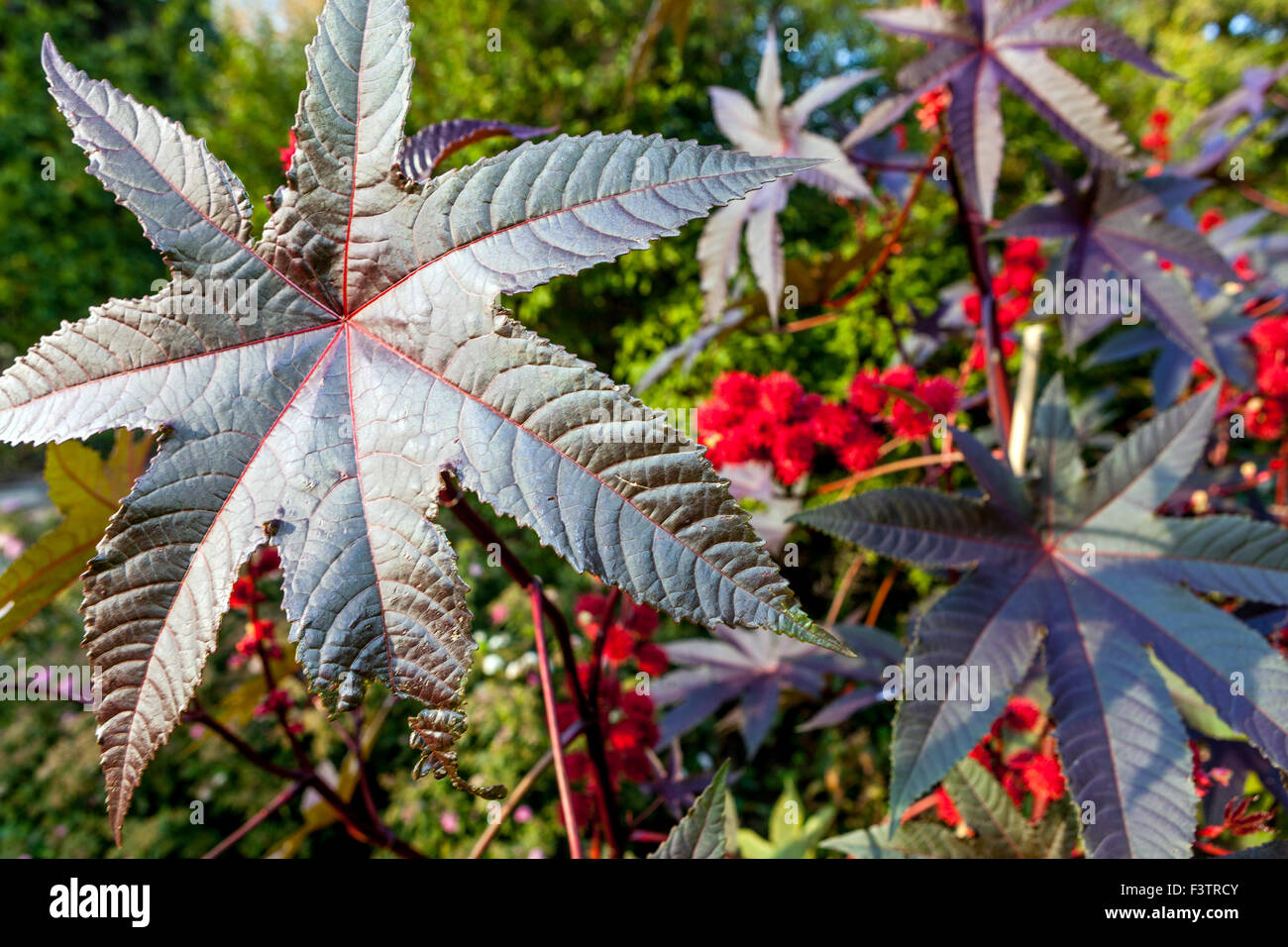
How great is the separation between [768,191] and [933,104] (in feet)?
1.03

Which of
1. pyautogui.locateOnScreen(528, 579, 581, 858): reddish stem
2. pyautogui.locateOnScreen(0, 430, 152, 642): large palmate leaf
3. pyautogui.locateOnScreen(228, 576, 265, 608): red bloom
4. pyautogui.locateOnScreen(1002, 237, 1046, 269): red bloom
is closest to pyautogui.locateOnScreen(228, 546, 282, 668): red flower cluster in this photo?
pyautogui.locateOnScreen(228, 576, 265, 608): red bloom

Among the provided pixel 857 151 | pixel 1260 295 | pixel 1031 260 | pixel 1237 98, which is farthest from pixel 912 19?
pixel 1237 98

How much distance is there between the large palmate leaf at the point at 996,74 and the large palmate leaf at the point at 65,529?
1207 mm

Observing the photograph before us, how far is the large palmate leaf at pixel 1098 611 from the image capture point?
2.62 ft

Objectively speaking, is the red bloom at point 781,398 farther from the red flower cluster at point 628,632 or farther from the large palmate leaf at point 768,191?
the red flower cluster at point 628,632

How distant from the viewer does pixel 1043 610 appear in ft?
3.19

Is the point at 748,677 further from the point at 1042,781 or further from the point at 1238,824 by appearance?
the point at 1238,824

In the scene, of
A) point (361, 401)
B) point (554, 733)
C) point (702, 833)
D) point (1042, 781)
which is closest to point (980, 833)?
point (1042, 781)

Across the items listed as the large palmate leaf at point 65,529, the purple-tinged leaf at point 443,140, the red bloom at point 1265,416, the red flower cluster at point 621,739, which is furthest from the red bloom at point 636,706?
the red bloom at point 1265,416

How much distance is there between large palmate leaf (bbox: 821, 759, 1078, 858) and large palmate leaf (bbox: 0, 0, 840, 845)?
0.75 m

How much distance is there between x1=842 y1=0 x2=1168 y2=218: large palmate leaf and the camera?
1118mm

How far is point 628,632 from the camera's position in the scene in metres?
1.34

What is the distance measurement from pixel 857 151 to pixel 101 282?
7.38 meters
